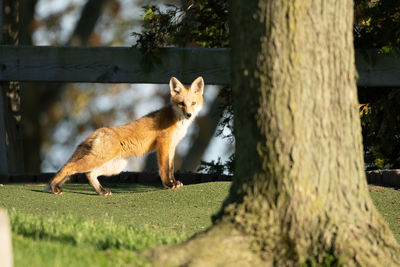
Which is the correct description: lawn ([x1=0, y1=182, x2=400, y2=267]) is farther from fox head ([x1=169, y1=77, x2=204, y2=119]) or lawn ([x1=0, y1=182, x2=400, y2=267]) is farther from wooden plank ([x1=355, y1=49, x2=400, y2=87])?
wooden plank ([x1=355, y1=49, x2=400, y2=87])

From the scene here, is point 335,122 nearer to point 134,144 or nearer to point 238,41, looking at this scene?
point 238,41

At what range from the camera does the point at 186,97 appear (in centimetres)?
801

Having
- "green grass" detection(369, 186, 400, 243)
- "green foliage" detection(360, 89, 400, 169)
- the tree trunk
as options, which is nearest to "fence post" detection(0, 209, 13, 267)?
the tree trunk

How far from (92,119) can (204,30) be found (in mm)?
3887

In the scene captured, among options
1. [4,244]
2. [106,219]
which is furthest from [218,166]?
[4,244]

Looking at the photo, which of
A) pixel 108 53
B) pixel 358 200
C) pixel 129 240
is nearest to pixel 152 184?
pixel 108 53

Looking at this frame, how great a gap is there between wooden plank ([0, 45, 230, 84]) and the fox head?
706mm

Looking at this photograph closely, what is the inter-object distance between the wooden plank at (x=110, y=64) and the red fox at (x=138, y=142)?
0.71 m

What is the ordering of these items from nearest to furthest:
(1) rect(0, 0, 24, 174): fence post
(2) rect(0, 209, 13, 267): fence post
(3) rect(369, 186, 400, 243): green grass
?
(2) rect(0, 209, 13, 267): fence post, (3) rect(369, 186, 400, 243): green grass, (1) rect(0, 0, 24, 174): fence post

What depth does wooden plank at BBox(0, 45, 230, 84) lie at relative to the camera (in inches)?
348

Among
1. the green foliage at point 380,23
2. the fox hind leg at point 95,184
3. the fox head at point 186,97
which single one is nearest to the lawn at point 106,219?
the fox hind leg at point 95,184

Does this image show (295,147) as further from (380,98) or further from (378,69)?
(380,98)

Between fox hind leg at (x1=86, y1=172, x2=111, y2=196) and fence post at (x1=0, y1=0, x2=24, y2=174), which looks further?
fence post at (x1=0, y1=0, x2=24, y2=174)

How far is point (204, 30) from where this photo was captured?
9945 millimetres
